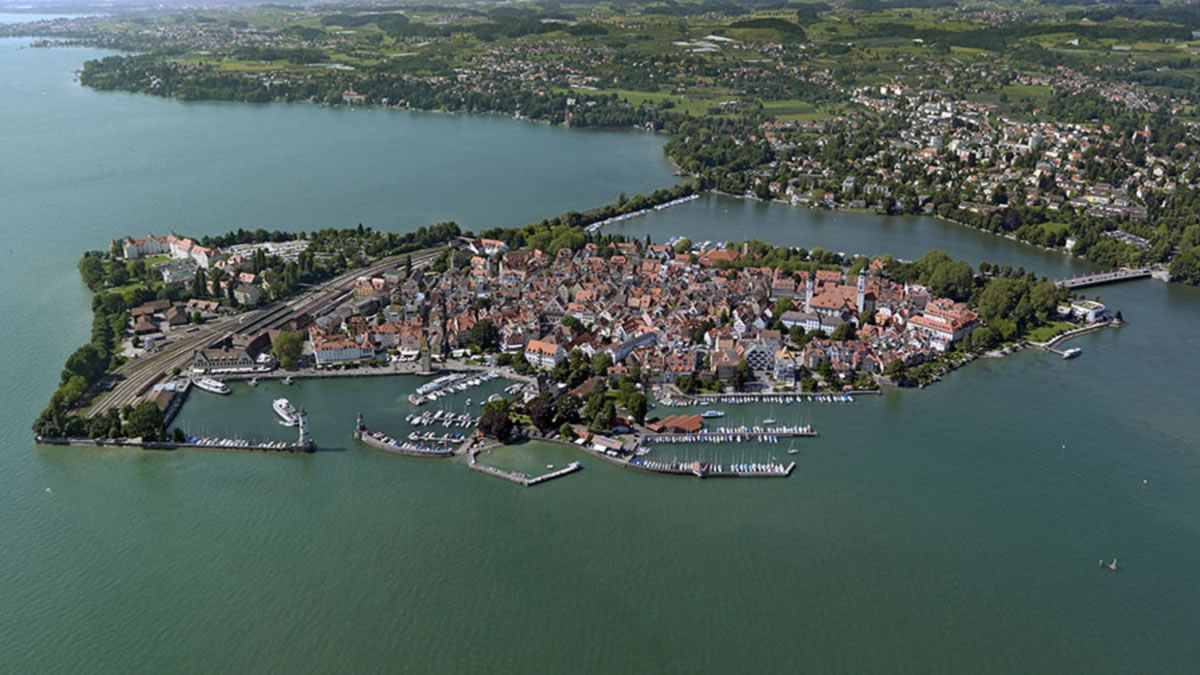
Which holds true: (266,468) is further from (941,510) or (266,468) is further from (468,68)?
(468,68)

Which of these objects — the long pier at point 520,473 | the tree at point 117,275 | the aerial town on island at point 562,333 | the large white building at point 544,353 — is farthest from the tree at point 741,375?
the tree at point 117,275

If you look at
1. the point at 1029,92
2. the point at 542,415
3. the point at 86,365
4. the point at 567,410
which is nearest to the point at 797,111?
the point at 1029,92

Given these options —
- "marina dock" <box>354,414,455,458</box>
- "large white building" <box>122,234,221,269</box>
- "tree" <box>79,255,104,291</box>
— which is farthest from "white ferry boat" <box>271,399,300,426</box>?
"large white building" <box>122,234,221,269</box>

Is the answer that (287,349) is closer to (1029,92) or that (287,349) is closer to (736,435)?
(736,435)

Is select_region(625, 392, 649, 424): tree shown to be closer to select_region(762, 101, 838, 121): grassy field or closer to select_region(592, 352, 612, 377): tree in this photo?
select_region(592, 352, 612, 377): tree

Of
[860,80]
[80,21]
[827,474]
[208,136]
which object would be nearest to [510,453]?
[827,474]
